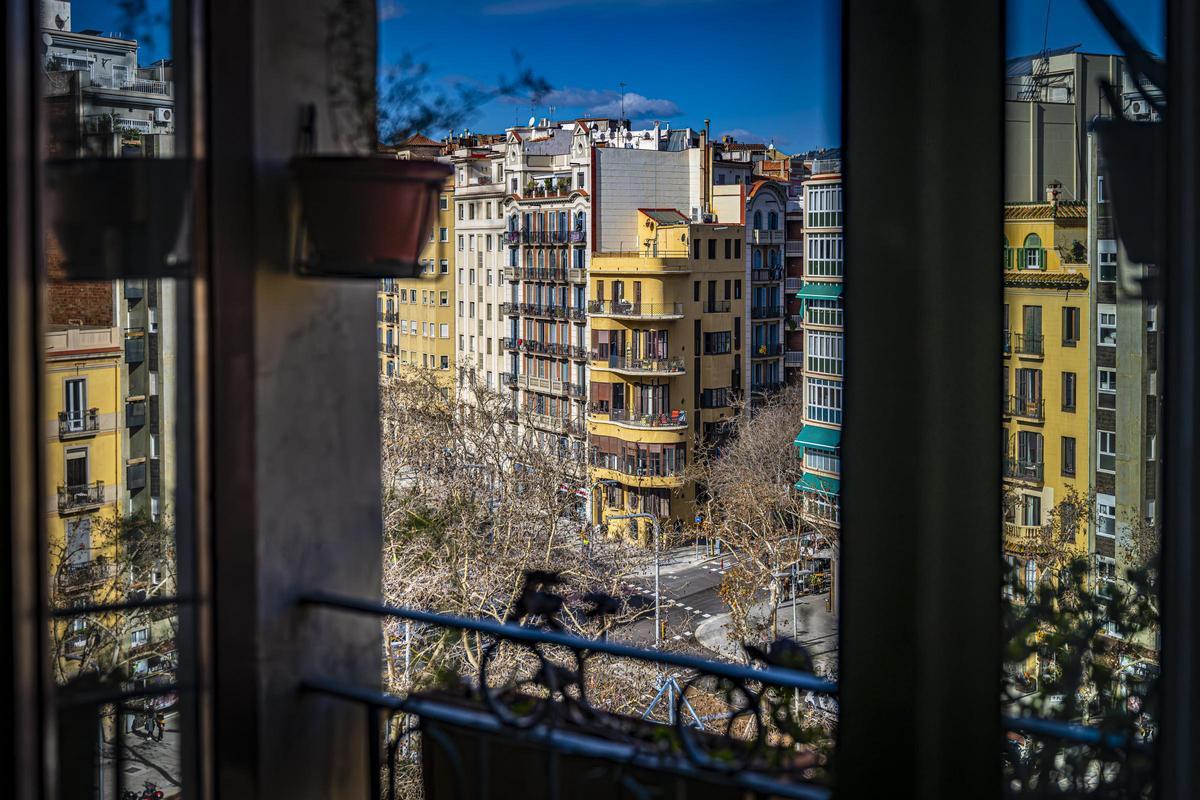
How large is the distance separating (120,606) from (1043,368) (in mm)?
939

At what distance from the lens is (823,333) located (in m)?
1.22

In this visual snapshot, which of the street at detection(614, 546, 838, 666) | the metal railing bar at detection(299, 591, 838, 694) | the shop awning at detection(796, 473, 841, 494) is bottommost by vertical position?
the street at detection(614, 546, 838, 666)

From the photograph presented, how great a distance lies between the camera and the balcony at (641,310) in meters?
2.83

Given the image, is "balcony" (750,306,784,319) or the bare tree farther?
the bare tree

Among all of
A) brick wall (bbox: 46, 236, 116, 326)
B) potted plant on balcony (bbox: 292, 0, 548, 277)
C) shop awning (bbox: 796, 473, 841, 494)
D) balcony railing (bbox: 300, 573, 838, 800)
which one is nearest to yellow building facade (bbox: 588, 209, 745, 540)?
shop awning (bbox: 796, 473, 841, 494)

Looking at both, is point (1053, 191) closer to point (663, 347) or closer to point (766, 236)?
point (766, 236)

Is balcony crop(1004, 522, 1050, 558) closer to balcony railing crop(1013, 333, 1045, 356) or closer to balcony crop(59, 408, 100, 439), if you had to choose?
balcony railing crop(1013, 333, 1045, 356)

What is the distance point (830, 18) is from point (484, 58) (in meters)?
2.84

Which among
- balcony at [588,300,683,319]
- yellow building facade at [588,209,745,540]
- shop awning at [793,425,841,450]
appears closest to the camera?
shop awning at [793,425,841,450]

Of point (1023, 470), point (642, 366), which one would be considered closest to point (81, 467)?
point (1023, 470)

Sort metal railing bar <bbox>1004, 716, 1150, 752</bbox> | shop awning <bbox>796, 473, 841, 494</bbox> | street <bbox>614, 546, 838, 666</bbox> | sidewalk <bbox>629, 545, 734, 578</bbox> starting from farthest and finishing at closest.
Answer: street <bbox>614, 546, 838, 666</bbox> < sidewalk <bbox>629, 545, 734, 578</bbox> < shop awning <bbox>796, 473, 841, 494</bbox> < metal railing bar <bbox>1004, 716, 1150, 752</bbox>

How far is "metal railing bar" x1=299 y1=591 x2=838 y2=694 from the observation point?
108 centimetres

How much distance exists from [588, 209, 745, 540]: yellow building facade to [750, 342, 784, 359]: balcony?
47 mm

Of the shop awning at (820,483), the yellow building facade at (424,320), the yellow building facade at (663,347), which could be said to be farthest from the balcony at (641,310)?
the shop awning at (820,483)
